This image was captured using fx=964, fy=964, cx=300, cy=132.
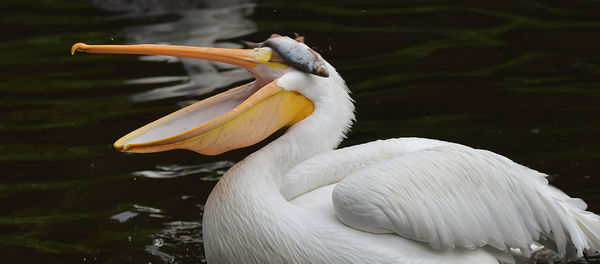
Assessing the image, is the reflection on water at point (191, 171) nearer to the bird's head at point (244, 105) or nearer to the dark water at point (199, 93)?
the dark water at point (199, 93)

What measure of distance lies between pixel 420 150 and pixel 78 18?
184 inches

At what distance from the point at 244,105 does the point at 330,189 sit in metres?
0.46

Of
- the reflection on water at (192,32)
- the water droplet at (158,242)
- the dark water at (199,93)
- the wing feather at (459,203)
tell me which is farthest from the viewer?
the reflection on water at (192,32)

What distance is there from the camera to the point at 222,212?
315cm

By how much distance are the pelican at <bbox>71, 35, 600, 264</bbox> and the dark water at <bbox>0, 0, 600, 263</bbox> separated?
32.8 inches

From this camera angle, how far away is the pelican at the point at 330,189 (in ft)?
10.0

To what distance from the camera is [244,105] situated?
3248 mm

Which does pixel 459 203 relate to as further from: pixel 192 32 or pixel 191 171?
pixel 192 32

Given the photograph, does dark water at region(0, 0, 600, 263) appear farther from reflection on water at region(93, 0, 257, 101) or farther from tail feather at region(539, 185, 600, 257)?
tail feather at region(539, 185, 600, 257)

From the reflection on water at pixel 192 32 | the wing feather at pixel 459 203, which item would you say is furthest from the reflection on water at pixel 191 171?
the wing feather at pixel 459 203

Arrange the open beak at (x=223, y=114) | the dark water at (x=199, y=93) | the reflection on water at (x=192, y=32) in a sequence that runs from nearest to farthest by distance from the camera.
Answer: the open beak at (x=223, y=114) < the dark water at (x=199, y=93) < the reflection on water at (x=192, y=32)

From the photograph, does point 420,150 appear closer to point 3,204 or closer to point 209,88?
point 3,204

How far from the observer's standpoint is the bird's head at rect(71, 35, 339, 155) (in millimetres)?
3205

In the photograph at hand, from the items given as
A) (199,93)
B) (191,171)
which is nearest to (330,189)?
(191,171)
